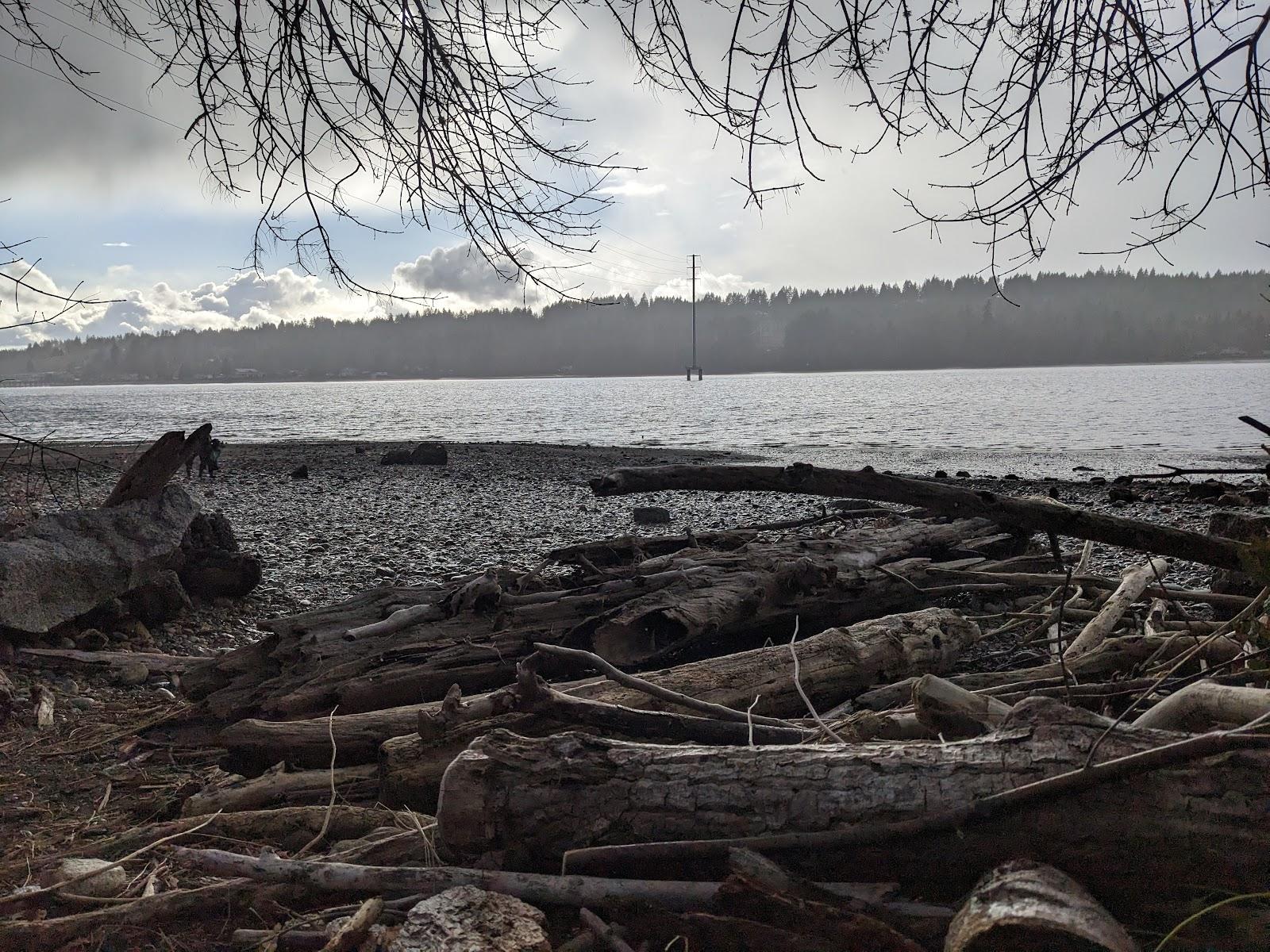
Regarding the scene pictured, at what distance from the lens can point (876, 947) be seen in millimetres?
1748

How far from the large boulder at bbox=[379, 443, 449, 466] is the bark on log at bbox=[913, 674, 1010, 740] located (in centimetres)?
1901

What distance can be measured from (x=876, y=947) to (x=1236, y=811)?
894 mm

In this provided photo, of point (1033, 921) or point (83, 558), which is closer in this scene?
point (1033, 921)

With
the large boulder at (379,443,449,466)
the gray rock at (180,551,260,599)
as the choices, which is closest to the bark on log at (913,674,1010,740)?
the gray rock at (180,551,260,599)

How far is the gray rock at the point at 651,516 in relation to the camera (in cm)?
1191

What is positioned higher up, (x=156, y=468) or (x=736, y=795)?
(x=156, y=468)

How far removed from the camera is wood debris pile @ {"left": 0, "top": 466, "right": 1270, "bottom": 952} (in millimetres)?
1834

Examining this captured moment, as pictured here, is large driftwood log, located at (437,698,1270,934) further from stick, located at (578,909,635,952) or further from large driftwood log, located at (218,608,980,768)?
large driftwood log, located at (218,608,980,768)

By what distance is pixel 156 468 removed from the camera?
6.64m

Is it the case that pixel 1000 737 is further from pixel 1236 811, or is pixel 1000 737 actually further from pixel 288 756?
pixel 288 756

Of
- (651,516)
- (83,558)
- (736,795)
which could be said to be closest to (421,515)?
(651,516)

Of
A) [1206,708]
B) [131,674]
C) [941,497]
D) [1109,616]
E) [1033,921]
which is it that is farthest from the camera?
[131,674]

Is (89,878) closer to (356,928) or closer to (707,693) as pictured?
(356,928)

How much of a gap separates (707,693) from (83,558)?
4.84 metres
